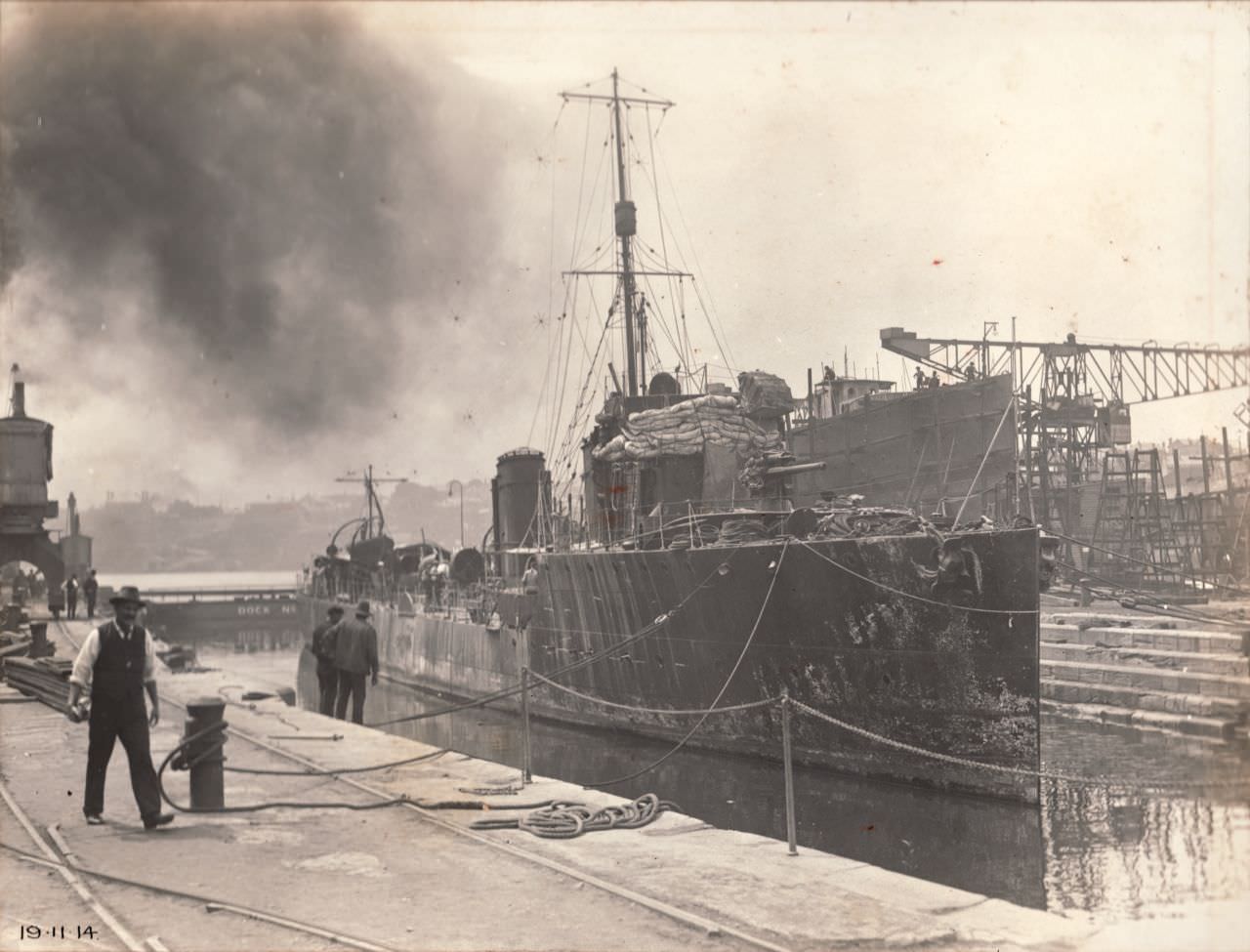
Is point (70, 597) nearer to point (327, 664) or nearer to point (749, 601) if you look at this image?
point (327, 664)

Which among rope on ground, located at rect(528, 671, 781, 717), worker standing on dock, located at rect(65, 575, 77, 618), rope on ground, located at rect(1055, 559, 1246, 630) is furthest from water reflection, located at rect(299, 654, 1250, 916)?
worker standing on dock, located at rect(65, 575, 77, 618)

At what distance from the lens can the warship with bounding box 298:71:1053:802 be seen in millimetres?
11148

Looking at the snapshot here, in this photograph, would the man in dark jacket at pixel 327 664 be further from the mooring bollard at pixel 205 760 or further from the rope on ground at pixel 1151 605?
the rope on ground at pixel 1151 605

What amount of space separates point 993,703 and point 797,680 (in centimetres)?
245

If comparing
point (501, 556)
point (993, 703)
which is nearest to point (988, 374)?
point (993, 703)

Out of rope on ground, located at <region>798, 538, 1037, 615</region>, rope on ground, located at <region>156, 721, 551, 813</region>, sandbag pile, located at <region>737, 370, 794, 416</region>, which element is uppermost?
sandbag pile, located at <region>737, 370, 794, 416</region>

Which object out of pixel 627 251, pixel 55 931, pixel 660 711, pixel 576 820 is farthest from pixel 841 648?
pixel 627 251

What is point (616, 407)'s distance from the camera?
63.2ft

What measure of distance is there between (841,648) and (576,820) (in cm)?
615

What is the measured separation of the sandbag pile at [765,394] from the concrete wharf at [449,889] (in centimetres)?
1039

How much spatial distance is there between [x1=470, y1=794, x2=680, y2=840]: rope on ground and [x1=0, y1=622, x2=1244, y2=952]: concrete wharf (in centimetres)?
10

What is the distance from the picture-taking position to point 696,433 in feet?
55.2

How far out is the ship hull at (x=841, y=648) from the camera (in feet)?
36.3

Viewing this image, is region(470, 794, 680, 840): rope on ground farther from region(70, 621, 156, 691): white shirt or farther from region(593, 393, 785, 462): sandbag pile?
region(593, 393, 785, 462): sandbag pile
